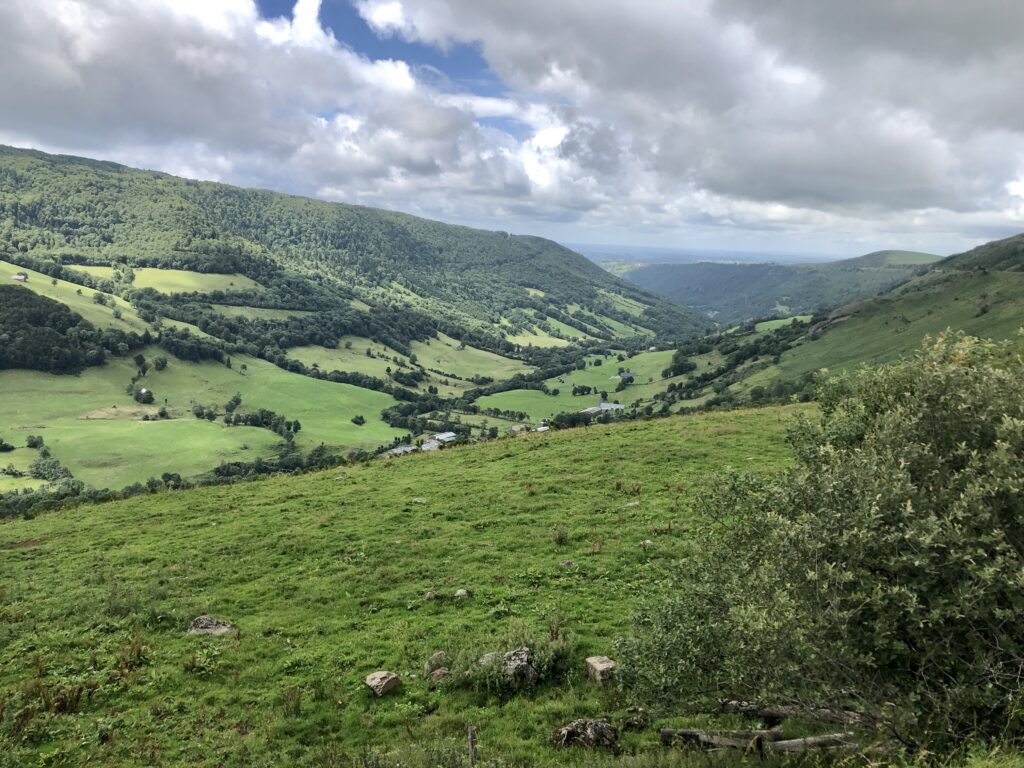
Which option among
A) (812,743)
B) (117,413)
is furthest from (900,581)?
(117,413)

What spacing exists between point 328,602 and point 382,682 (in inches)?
266

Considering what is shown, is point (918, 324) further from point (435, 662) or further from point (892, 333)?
point (435, 662)

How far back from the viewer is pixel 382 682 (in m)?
15.6

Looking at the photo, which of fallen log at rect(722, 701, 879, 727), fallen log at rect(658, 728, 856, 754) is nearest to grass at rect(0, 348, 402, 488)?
fallen log at rect(658, 728, 856, 754)

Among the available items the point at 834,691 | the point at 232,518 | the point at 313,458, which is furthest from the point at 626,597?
the point at 313,458

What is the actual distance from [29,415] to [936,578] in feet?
745

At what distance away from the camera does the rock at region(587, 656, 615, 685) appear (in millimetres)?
15148

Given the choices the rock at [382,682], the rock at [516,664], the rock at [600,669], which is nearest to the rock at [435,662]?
the rock at [382,682]

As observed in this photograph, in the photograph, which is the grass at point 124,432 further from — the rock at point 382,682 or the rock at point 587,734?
the rock at point 587,734

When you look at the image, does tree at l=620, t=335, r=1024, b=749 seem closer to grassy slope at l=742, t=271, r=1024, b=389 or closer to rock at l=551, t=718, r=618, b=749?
rock at l=551, t=718, r=618, b=749

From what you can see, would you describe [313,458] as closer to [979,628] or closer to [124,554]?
[124,554]

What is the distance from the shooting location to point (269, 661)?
1738 cm

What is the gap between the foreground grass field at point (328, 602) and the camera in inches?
547

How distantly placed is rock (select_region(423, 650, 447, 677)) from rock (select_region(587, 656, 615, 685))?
4.49 metres
